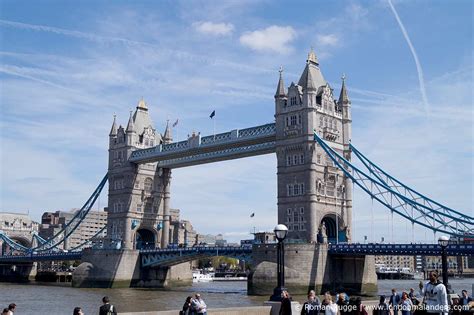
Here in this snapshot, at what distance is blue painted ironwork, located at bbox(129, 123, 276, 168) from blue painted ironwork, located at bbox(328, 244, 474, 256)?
1592 cm

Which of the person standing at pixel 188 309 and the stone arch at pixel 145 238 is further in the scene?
the stone arch at pixel 145 238

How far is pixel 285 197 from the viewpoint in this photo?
68.3 meters

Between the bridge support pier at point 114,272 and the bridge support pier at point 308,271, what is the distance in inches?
924

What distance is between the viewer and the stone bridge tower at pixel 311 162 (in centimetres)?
6638

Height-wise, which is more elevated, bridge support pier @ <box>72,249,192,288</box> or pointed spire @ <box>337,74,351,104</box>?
pointed spire @ <box>337,74,351,104</box>

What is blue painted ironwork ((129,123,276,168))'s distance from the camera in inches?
2859

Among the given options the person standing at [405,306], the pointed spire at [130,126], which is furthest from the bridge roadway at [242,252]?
the person standing at [405,306]

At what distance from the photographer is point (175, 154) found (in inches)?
3223

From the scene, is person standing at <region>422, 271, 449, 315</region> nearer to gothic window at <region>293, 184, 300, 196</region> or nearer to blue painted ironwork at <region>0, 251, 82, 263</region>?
gothic window at <region>293, 184, 300, 196</region>

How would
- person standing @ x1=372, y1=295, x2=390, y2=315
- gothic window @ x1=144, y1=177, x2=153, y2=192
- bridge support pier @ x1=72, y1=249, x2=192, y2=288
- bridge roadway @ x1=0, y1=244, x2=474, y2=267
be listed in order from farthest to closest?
gothic window @ x1=144, y1=177, x2=153, y2=192 → bridge support pier @ x1=72, y1=249, x2=192, y2=288 → bridge roadway @ x1=0, y1=244, x2=474, y2=267 → person standing @ x1=372, y1=295, x2=390, y2=315

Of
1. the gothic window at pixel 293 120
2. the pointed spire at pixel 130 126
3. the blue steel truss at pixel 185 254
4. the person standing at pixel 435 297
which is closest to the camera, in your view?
the person standing at pixel 435 297

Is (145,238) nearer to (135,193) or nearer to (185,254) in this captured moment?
(135,193)

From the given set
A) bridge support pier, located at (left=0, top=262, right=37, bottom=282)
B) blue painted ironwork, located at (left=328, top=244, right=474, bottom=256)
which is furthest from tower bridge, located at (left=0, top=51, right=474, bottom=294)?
bridge support pier, located at (left=0, top=262, right=37, bottom=282)

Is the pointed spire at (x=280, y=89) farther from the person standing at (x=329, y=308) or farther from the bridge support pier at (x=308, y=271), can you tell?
the person standing at (x=329, y=308)
